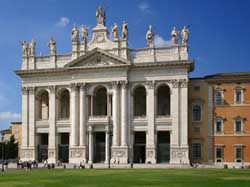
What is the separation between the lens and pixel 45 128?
283 ft

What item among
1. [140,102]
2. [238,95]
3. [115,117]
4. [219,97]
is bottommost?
[115,117]

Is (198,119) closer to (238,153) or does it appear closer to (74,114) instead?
(238,153)

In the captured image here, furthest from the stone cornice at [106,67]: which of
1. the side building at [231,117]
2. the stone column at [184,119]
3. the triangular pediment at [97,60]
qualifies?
the side building at [231,117]

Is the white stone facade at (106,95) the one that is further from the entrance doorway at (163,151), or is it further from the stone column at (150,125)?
the entrance doorway at (163,151)

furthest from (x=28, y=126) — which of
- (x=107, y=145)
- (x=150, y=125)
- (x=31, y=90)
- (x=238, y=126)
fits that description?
(x=238, y=126)

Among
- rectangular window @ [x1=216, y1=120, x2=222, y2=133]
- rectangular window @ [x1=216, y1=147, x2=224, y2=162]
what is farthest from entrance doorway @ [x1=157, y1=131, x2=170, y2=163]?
rectangular window @ [x1=216, y1=120, x2=222, y2=133]

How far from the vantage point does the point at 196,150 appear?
79.8 meters

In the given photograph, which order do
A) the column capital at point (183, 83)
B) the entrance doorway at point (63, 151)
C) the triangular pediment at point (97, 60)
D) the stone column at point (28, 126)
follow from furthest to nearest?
1. the stone column at point (28, 126)
2. the entrance doorway at point (63, 151)
3. the triangular pediment at point (97, 60)
4. the column capital at point (183, 83)

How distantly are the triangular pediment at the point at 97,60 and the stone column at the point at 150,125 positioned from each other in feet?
17.8

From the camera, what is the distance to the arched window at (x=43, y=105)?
8838 cm

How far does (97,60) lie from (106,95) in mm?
6397

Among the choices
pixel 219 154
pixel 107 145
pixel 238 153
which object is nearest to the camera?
pixel 238 153

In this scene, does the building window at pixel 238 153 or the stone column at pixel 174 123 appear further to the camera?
the stone column at pixel 174 123

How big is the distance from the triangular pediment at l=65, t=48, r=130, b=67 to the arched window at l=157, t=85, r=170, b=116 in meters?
7.90
